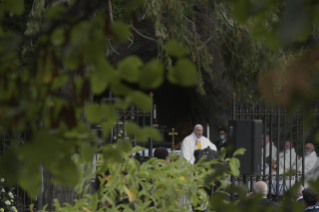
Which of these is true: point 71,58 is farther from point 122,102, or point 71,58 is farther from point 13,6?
point 13,6

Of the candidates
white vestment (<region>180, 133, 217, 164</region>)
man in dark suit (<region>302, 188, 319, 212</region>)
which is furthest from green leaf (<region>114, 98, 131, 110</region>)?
white vestment (<region>180, 133, 217, 164</region>)

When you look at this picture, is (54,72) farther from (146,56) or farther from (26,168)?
(146,56)

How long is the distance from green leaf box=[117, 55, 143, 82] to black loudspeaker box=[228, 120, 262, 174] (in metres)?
4.35

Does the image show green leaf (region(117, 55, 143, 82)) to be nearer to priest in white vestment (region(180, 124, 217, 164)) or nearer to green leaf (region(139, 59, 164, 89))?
green leaf (region(139, 59, 164, 89))

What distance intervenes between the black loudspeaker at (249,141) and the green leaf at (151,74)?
4.37m

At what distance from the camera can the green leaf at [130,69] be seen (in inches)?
39.5

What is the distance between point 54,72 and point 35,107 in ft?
0.31

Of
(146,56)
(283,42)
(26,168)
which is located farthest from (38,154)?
(146,56)

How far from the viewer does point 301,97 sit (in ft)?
3.34

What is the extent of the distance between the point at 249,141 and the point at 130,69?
4.46 meters

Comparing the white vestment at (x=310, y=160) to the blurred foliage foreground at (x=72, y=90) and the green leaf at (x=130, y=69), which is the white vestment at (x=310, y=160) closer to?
the blurred foliage foreground at (x=72, y=90)

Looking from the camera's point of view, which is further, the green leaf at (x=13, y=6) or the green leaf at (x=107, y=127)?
the green leaf at (x=13, y=6)

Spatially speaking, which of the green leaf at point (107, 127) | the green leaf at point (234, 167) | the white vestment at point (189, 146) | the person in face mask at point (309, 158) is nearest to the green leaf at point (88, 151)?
the green leaf at point (107, 127)

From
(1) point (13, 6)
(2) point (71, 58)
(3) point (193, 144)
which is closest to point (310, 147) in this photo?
(3) point (193, 144)
